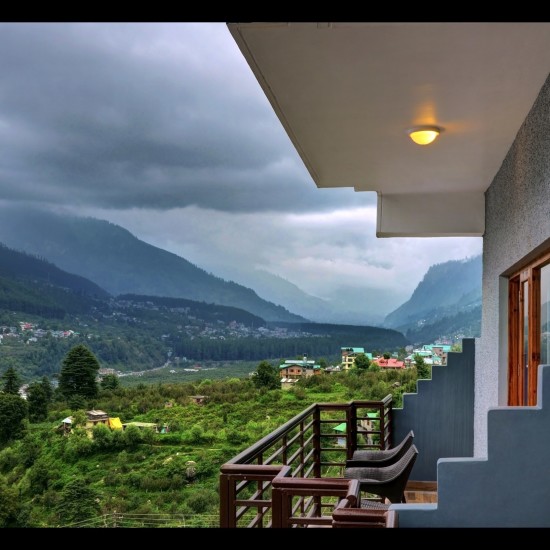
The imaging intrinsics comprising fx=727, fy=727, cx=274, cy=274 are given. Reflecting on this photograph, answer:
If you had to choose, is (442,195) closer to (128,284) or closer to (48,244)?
(128,284)

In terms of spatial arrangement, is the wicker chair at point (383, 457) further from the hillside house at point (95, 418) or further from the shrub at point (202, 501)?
the hillside house at point (95, 418)

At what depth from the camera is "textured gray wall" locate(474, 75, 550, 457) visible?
11.5 ft

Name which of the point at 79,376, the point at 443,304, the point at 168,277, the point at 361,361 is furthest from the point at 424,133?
the point at 168,277

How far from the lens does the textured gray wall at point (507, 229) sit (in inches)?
138

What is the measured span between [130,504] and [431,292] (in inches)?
712

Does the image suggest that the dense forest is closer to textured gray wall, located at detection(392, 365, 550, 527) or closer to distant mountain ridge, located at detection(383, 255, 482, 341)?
distant mountain ridge, located at detection(383, 255, 482, 341)

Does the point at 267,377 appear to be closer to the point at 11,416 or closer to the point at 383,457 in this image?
the point at 11,416

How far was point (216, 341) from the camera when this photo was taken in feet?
114

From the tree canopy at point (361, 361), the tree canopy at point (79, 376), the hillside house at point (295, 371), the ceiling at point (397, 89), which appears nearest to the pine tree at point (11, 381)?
the tree canopy at point (79, 376)

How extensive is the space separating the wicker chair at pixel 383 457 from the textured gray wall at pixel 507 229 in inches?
37.8

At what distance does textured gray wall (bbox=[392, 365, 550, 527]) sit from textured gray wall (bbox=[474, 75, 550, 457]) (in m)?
0.98

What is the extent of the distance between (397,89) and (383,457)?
2.78 metres

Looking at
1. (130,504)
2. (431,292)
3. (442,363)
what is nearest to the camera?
(442,363)
